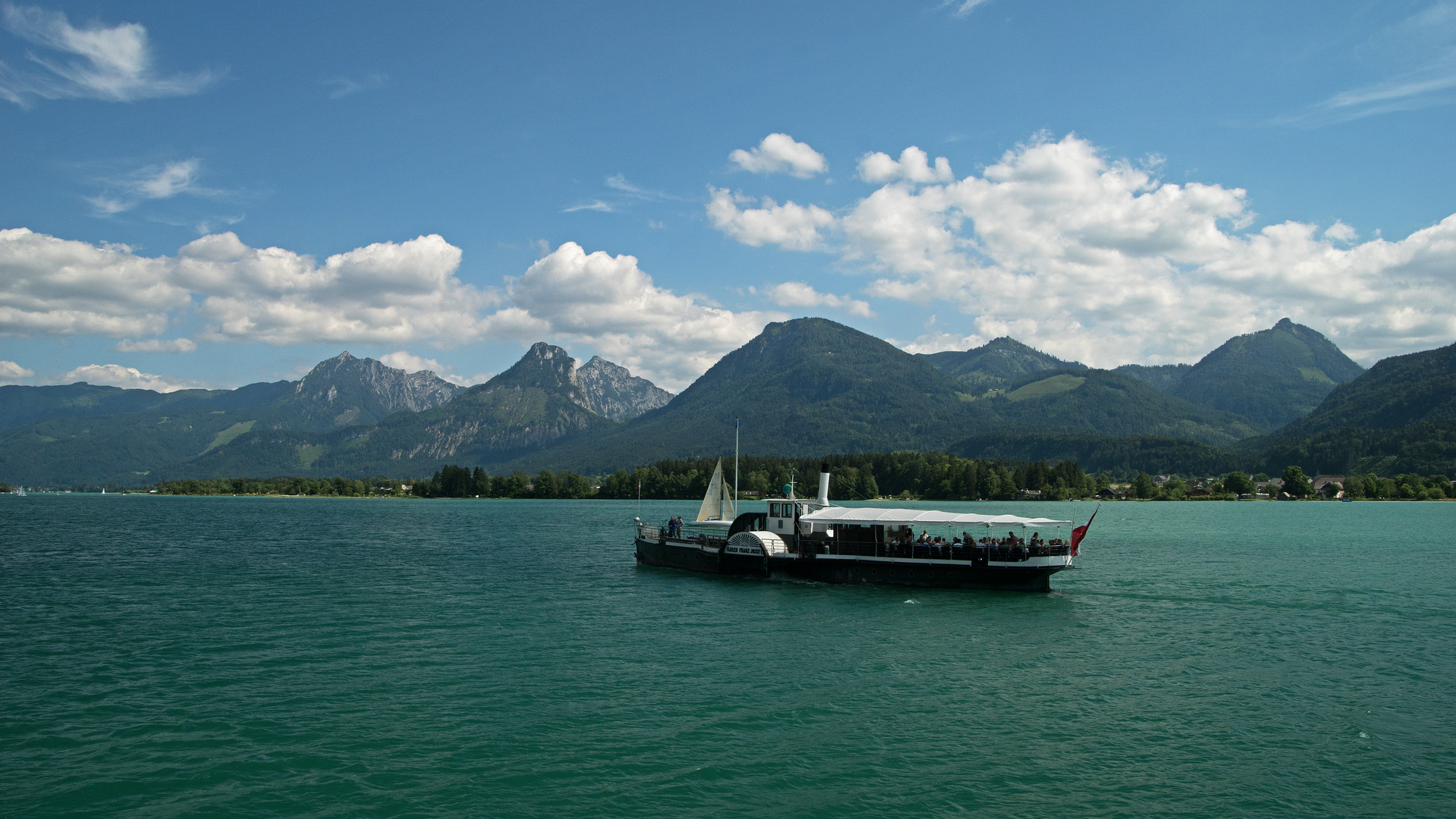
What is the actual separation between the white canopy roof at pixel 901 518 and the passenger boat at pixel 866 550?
0.08 metres

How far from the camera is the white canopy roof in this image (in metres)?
55.1

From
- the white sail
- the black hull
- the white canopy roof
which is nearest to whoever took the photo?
the black hull

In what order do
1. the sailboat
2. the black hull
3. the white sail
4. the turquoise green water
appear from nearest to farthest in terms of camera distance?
the turquoise green water → the black hull → the sailboat → the white sail

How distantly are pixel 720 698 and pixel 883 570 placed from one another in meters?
31.1

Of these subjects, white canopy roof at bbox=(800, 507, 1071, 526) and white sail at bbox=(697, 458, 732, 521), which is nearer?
white canopy roof at bbox=(800, 507, 1071, 526)

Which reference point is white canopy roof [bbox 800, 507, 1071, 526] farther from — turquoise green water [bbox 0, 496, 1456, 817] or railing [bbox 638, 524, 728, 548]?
railing [bbox 638, 524, 728, 548]

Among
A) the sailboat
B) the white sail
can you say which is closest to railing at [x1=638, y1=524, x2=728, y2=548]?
the sailboat

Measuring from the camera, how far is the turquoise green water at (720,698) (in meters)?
20.8

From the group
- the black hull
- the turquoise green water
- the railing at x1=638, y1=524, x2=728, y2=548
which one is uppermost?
the railing at x1=638, y1=524, x2=728, y2=548

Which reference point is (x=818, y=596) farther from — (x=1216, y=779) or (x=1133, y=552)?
(x=1133, y=552)

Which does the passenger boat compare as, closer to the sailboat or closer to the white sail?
the sailboat

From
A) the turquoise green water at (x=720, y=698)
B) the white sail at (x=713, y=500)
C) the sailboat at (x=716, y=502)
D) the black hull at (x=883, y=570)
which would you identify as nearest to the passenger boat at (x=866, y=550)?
the black hull at (x=883, y=570)

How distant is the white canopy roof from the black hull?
105 inches

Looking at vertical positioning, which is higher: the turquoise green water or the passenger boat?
the passenger boat
